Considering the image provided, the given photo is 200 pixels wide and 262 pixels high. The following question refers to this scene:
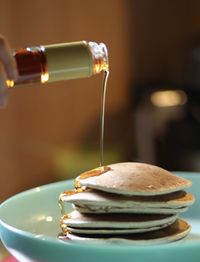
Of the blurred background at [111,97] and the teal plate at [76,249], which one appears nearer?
the teal plate at [76,249]

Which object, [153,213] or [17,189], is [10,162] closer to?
[17,189]

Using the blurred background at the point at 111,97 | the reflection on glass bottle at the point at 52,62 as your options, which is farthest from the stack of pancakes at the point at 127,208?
the blurred background at the point at 111,97

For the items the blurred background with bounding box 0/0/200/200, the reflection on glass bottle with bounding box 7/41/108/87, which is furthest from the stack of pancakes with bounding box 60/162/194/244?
the blurred background with bounding box 0/0/200/200

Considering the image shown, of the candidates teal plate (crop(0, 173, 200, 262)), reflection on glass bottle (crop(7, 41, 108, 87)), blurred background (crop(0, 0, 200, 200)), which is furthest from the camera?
blurred background (crop(0, 0, 200, 200))

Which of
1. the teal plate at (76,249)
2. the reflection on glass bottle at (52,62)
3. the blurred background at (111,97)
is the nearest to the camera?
the teal plate at (76,249)

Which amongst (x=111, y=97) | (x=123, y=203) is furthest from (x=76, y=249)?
(x=111, y=97)

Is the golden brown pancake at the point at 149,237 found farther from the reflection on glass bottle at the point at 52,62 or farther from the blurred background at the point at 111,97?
the blurred background at the point at 111,97

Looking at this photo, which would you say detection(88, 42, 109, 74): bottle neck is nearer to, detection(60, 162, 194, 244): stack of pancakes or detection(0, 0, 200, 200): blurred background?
detection(60, 162, 194, 244): stack of pancakes

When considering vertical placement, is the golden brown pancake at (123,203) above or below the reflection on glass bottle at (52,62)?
below
